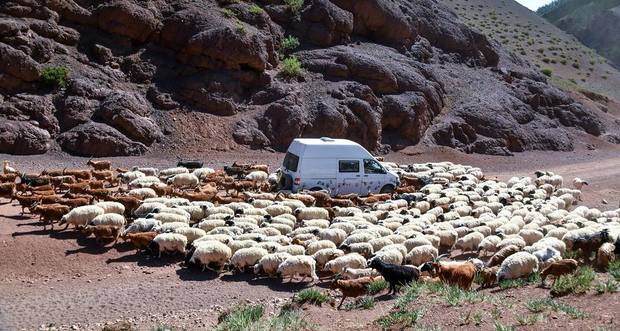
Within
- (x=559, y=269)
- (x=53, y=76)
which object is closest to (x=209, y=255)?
(x=559, y=269)

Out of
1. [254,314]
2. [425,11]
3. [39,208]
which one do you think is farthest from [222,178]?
[425,11]

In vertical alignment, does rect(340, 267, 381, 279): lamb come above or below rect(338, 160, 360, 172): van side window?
below

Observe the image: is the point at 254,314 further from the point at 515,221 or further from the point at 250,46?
the point at 250,46

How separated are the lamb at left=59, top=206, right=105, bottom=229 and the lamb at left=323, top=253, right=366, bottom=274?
661 cm

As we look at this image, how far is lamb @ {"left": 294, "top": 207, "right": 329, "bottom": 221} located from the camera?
61.9ft

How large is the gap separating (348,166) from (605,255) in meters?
10.2

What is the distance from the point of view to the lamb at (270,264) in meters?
13.9

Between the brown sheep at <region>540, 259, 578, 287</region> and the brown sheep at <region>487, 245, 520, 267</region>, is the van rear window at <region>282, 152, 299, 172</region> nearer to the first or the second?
the brown sheep at <region>487, 245, 520, 267</region>

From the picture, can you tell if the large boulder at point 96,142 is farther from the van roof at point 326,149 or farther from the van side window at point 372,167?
the van side window at point 372,167

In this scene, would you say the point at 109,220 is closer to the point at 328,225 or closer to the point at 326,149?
the point at 328,225

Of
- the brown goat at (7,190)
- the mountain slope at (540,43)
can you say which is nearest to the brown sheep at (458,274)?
the brown goat at (7,190)

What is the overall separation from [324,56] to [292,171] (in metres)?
21.1

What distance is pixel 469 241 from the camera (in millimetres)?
16500

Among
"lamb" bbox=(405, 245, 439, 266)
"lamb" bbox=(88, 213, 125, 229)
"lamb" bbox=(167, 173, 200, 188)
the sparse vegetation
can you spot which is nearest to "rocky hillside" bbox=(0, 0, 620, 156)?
"lamb" bbox=(167, 173, 200, 188)
